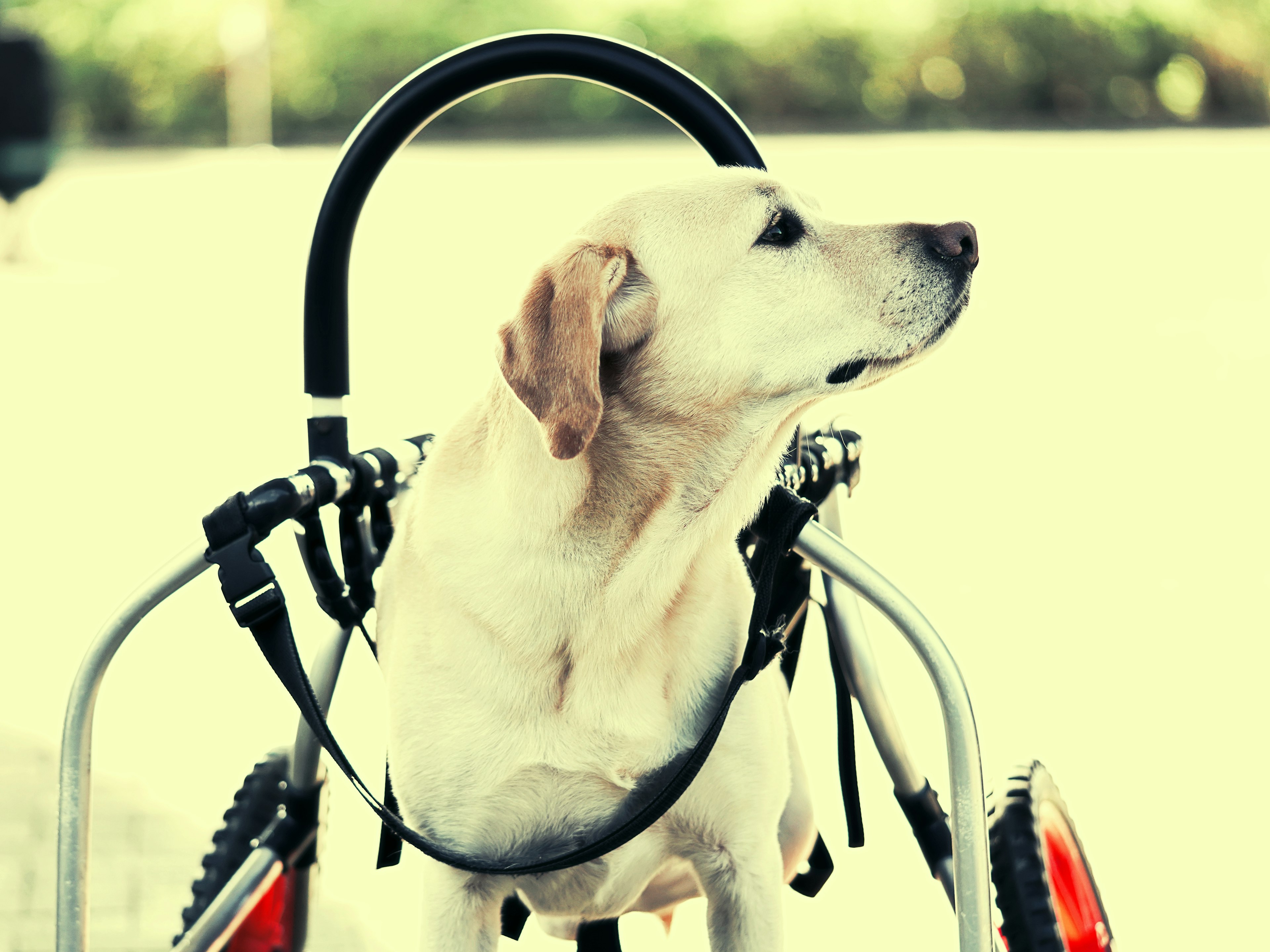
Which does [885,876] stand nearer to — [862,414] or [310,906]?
[310,906]

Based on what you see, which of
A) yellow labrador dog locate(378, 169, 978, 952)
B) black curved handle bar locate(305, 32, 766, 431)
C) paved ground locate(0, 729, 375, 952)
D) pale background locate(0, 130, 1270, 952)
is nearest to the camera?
yellow labrador dog locate(378, 169, 978, 952)

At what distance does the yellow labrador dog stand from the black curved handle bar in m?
0.12

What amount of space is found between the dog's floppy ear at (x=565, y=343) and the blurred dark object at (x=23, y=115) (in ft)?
39.4

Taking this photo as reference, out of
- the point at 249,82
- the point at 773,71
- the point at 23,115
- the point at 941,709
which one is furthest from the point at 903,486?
the point at 249,82

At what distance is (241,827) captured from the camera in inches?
85.7


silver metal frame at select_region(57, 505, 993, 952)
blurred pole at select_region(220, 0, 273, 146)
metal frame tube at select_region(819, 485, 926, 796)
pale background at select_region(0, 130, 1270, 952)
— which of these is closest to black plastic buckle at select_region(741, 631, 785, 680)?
silver metal frame at select_region(57, 505, 993, 952)

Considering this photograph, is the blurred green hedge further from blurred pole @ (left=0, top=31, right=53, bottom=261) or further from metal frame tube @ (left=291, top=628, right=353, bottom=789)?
metal frame tube @ (left=291, top=628, right=353, bottom=789)

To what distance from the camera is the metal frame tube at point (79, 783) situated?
5.18ft

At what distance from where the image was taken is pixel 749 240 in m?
1.79

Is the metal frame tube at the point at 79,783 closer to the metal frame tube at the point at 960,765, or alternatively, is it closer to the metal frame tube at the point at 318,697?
the metal frame tube at the point at 318,697

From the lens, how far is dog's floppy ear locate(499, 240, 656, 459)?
1523 millimetres

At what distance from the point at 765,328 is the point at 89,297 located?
9.58 metres

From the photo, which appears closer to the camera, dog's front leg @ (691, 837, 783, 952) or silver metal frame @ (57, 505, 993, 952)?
silver metal frame @ (57, 505, 993, 952)

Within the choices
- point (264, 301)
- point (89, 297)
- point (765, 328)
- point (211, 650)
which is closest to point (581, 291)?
point (765, 328)
